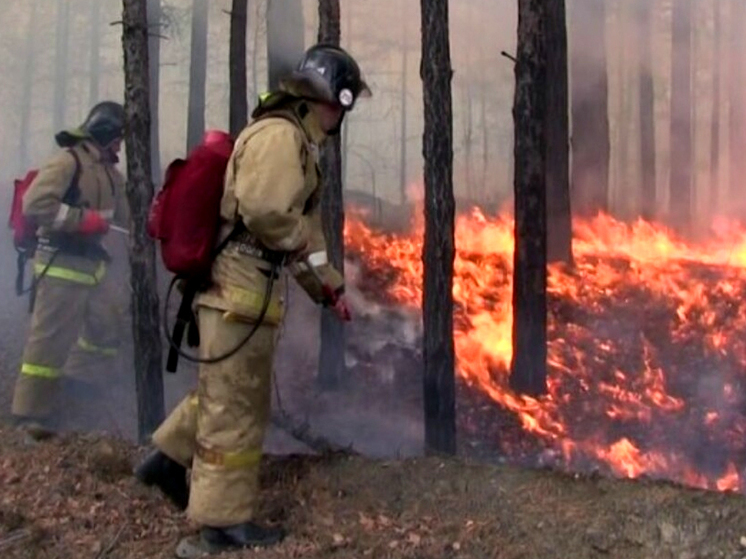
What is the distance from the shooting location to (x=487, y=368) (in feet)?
35.7

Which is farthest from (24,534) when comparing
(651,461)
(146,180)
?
(651,461)

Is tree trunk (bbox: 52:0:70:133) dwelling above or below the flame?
above

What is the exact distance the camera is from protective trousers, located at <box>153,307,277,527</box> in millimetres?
4172

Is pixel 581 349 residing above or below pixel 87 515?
below

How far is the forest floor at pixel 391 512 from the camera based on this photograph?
4164mm

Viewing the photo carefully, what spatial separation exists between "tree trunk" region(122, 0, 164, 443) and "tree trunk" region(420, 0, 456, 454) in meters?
2.38

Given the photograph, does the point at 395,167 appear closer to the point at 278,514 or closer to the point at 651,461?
the point at 651,461

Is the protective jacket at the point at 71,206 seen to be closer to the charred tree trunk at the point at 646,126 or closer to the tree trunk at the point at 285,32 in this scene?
the tree trunk at the point at 285,32

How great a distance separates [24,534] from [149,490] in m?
0.67

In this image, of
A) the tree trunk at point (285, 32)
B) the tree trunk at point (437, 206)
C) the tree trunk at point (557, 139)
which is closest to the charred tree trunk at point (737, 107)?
the tree trunk at point (557, 139)

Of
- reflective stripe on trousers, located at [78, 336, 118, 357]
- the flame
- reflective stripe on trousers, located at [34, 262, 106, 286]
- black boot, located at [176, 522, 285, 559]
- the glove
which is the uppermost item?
the glove

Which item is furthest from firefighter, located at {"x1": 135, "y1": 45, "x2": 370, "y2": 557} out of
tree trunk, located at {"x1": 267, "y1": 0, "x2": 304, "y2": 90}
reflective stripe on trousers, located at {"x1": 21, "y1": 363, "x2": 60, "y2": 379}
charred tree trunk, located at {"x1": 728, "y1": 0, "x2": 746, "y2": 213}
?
charred tree trunk, located at {"x1": 728, "y1": 0, "x2": 746, "y2": 213}

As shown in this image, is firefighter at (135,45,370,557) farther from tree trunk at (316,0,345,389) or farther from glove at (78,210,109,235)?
tree trunk at (316,0,345,389)

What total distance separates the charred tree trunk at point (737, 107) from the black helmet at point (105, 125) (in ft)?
73.5
